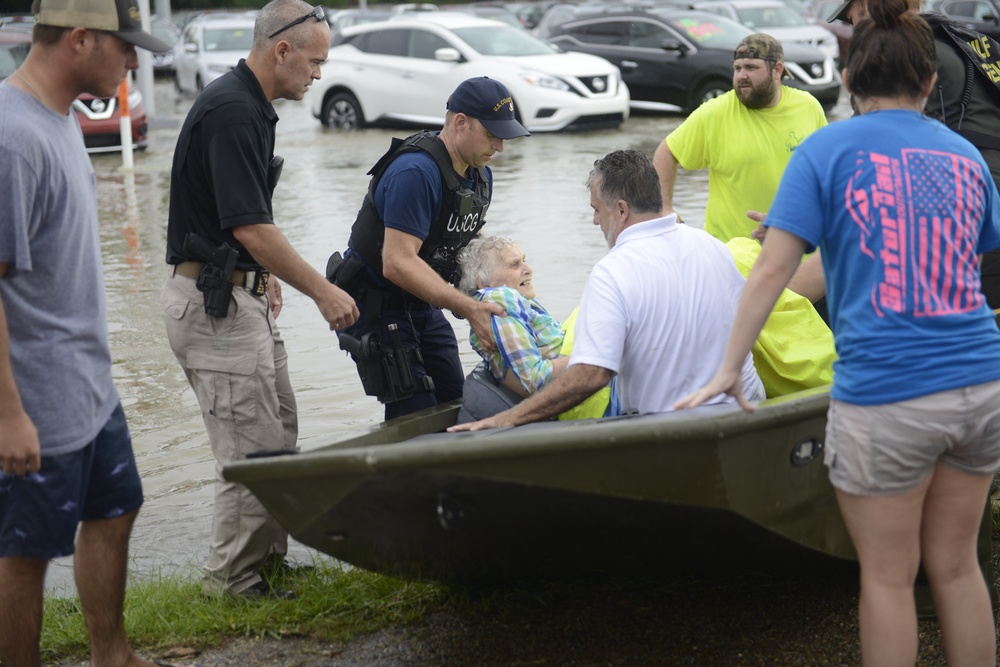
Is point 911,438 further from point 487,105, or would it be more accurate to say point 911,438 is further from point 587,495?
point 487,105

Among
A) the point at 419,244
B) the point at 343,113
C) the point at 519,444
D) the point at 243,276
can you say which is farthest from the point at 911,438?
the point at 343,113

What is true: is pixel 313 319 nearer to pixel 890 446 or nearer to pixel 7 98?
pixel 7 98

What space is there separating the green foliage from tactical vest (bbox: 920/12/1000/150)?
257 cm

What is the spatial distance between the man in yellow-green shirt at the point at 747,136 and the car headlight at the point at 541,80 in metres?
11.6

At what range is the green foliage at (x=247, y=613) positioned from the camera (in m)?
4.02

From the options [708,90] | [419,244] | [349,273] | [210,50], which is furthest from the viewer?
[210,50]

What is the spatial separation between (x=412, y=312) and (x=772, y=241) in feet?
7.62

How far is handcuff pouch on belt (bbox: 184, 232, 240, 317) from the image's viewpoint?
13.2ft

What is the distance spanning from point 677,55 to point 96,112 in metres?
8.48

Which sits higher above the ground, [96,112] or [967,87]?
[967,87]

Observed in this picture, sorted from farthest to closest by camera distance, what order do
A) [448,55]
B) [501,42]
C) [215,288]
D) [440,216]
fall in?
1. [501,42]
2. [448,55]
3. [440,216]
4. [215,288]

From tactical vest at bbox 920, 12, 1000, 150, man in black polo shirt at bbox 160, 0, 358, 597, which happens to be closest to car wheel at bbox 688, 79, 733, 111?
tactical vest at bbox 920, 12, 1000, 150

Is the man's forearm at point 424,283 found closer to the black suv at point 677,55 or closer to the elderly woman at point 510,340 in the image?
the elderly woman at point 510,340

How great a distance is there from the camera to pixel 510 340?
4395 millimetres
